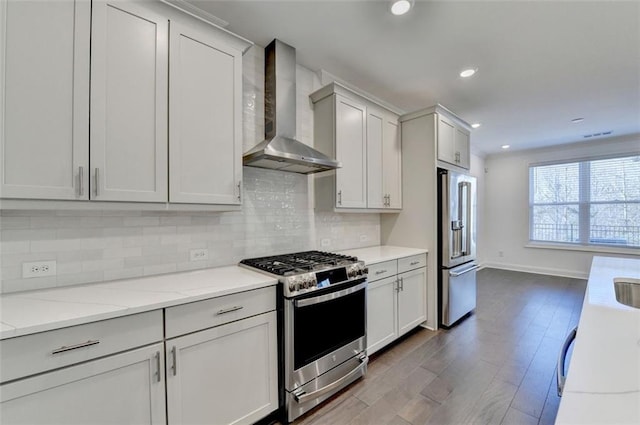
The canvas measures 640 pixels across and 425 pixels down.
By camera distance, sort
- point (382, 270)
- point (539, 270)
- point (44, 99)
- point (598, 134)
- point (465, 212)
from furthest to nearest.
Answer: point (539, 270) < point (598, 134) < point (465, 212) < point (382, 270) < point (44, 99)

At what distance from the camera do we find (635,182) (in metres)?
4.97

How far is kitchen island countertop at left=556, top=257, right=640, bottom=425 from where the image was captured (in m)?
0.63

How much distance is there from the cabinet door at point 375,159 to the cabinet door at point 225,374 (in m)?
1.76

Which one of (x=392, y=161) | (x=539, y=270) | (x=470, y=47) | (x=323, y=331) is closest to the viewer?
(x=323, y=331)

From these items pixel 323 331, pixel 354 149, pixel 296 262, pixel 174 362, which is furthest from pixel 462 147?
pixel 174 362

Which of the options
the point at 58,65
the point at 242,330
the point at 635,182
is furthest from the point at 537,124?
the point at 58,65

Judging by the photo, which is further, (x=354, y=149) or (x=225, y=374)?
(x=354, y=149)

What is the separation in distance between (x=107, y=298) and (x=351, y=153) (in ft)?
7.34

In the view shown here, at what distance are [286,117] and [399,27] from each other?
1131 mm

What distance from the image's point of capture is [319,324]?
1933mm

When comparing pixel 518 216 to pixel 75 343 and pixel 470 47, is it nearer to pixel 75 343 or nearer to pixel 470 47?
pixel 470 47

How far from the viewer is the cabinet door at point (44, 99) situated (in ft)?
4.08

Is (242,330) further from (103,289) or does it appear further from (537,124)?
(537,124)

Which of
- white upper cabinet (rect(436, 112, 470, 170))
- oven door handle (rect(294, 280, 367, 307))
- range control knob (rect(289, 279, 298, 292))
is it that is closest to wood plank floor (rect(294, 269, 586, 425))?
oven door handle (rect(294, 280, 367, 307))
